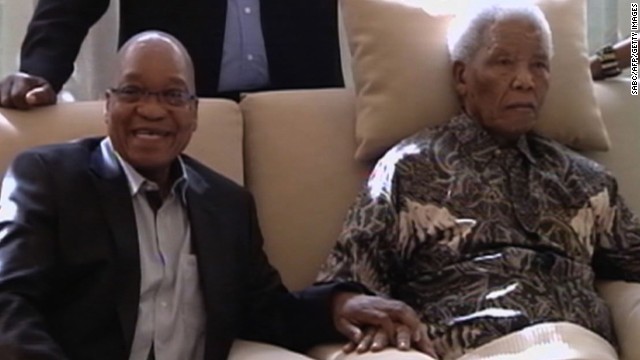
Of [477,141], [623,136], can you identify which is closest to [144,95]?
[477,141]

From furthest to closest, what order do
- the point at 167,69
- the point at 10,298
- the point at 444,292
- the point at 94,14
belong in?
the point at 94,14
the point at 444,292
the point at 167,69
the point at 10,298

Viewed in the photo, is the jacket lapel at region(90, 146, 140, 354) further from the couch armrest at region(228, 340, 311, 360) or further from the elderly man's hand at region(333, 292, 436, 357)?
the elderly man's hand at region(333, 292, 436, 357)

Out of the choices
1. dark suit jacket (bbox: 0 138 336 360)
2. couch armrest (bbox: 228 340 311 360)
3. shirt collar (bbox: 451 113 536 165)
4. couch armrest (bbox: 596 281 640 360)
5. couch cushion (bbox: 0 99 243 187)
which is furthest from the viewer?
shirt collar (bbox: 451 113 536 165)

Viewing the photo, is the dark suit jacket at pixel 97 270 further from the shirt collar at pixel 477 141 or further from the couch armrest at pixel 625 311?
the couch armrest at pixel 625 311

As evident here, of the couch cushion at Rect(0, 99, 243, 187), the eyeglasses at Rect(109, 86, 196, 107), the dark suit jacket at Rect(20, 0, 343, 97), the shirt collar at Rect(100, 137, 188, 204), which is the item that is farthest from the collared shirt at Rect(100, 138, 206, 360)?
the dark suit jacket at Rect(20, 0, 343, 97)

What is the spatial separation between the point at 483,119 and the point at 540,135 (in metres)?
0.17

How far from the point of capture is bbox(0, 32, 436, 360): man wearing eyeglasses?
1867mm

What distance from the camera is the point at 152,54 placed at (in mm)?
1990

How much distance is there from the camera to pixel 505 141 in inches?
92.4

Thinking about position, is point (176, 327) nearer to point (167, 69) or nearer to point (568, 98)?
point (167, 69)

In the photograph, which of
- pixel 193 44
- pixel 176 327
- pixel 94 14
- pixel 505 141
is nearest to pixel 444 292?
pixel 505 141

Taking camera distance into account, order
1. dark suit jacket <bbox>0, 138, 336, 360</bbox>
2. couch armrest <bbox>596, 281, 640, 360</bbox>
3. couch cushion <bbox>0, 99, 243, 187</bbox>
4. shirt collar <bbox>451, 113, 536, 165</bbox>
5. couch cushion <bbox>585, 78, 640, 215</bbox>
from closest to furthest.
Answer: dark suit jacket <bbox>0, 138, 336, 360</bbox> < couch armrest <bbox>596, 281, 640, 360</bbox> < couch cushion <bbox>0, 99, 243, 187</bbox> < shirt collar <bbox>451, 113, 536, 165</bbox> < couch cushion <bbox>585, 78, 640, 215</bbox>

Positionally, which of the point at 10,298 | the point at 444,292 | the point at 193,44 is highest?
the point at 193,44

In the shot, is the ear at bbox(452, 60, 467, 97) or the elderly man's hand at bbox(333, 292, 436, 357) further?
the ear at bbox(452, 60, 467, 97)
